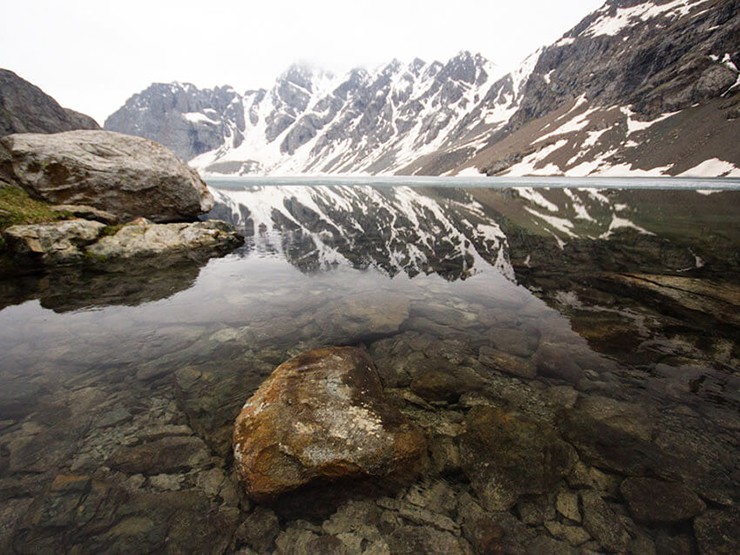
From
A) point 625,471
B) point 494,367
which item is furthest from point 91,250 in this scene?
point 625,471

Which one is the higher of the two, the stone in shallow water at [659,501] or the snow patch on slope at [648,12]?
the snow patch on slope at [648,12]

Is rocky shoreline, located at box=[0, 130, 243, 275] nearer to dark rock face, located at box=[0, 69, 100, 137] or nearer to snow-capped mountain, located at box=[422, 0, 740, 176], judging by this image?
snow-capped mountain, located at box=[422, 0, 740, 176]

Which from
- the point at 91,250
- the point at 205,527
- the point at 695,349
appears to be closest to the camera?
the point at 205,527

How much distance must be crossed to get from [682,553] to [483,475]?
224 centimetres

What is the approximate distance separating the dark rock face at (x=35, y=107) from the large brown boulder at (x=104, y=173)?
141m

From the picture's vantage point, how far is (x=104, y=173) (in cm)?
2075

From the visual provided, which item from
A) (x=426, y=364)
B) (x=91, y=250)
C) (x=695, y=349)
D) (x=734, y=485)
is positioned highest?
(x=695, y=349)

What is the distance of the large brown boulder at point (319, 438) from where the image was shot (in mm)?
4770

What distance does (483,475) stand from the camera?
502cm

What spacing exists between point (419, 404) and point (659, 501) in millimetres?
3662

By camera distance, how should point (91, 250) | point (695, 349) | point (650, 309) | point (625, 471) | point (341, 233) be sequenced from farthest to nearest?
point (341, 233), point (91, 250), point (650, 309), point (695, 349), point (625, 471)

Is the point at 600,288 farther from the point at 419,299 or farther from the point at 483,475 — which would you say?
the point at 483,475

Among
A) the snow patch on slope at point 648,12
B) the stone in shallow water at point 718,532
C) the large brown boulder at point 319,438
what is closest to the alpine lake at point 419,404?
the stone in shallow water at point 718,532

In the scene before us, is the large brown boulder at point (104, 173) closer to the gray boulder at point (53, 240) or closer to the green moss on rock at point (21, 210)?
the green moss on rock at point (21, 210)
